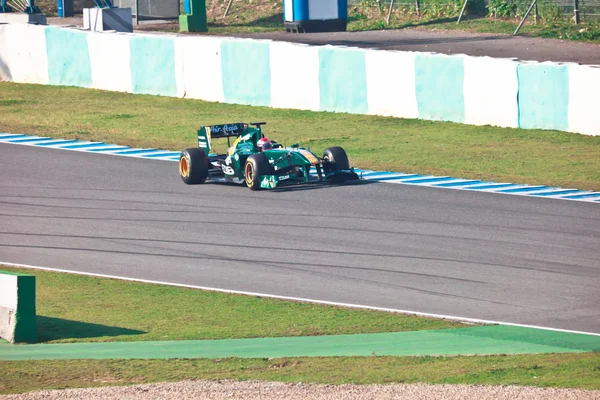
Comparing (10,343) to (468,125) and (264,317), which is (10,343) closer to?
(264,317)

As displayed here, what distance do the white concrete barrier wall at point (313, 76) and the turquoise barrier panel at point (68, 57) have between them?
0.03 meters

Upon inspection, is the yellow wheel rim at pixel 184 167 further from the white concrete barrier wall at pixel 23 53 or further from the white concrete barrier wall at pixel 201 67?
the white concrete barrier wall at pixel 23 53

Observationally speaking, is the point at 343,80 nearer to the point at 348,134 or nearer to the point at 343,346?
the point at 348,134

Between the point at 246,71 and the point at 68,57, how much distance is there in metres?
6.26

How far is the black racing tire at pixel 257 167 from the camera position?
1767 cm

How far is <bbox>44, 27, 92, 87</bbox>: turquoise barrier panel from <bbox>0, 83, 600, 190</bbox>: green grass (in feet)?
1.54

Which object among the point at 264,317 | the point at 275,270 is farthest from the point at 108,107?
the point at 264,317

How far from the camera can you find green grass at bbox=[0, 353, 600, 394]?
880 cm

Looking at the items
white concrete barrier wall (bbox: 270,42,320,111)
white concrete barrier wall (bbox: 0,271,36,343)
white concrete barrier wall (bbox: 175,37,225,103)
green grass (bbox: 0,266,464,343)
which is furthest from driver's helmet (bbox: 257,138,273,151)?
white concrete barrier wall (bbox: 175,37,225,103)

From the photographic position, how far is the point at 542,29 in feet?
121

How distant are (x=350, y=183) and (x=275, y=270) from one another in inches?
214

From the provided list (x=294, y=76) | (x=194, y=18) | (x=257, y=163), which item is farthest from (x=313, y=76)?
(x=194, y=18)

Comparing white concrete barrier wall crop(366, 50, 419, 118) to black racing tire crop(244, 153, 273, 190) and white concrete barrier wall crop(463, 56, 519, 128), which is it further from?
black racing tire crop(244, 153, 273, 190)

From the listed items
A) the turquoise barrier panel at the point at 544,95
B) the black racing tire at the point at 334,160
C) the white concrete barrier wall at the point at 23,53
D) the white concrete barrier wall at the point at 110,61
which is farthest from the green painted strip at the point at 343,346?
the white concrete barrier wall at the point at 23,53
